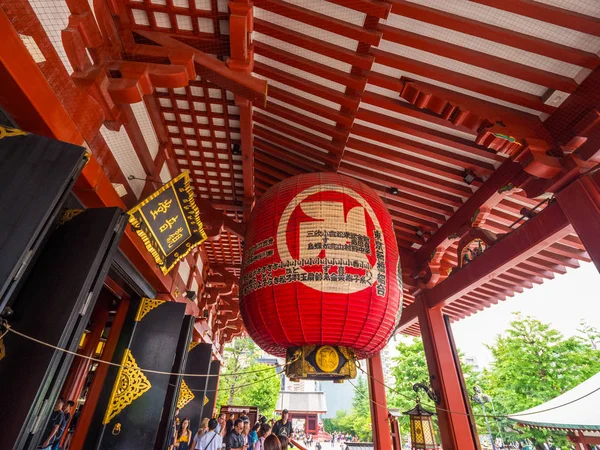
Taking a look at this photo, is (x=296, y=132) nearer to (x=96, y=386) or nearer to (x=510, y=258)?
(x=510, y=258)

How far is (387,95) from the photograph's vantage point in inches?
142

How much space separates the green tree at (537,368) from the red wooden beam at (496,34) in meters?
11.3

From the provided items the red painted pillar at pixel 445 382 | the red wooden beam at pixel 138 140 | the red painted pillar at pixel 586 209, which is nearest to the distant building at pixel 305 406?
the red painted pillar at pixel 445 382

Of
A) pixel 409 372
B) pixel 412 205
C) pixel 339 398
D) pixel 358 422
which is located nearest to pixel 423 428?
pixel 412 205

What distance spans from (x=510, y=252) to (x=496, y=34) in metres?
2.53

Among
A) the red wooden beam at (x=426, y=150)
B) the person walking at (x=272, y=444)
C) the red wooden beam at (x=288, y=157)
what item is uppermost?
the red wooden beam at (x=288, y=157)

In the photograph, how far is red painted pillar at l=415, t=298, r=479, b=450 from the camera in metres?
4.28

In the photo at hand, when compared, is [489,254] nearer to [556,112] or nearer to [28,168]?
[556,112]

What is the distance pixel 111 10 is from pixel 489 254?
536cm

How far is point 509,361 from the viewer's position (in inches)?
444

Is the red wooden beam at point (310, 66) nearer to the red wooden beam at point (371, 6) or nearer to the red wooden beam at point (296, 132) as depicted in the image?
the red wooden beam at point (371, 6)

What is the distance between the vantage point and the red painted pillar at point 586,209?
2766 mm

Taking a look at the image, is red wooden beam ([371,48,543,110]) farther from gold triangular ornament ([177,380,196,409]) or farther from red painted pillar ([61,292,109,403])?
gold triangular ornament ([177,380,196,409])

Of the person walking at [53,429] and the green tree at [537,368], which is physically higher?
the green tree at [537,368]
